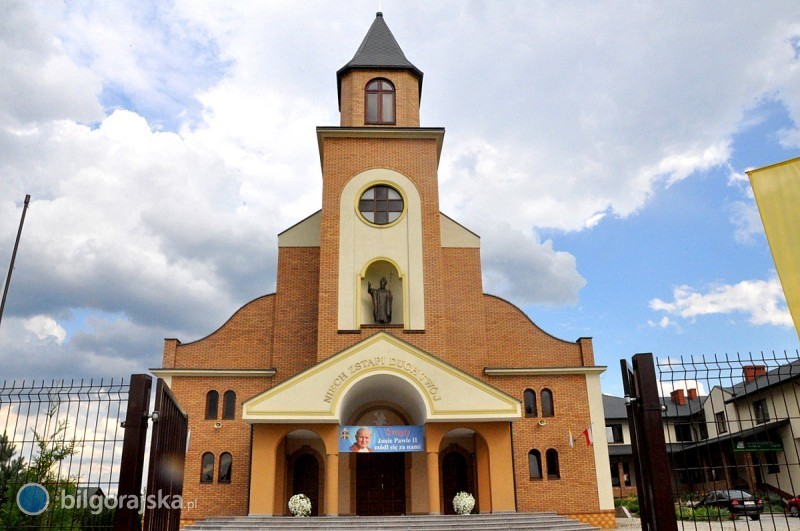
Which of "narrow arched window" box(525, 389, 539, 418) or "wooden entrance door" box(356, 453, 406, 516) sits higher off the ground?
"narrow arched window" box(525, 389, 539, 418)

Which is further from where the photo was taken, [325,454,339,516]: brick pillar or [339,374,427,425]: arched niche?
[339,374,427,425]: arched niche

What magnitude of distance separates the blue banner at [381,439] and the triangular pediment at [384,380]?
2.77ft

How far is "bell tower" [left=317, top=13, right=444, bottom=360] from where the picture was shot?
21141 mm

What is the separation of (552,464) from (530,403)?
6.71 feet

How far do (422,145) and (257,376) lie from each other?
9.89m

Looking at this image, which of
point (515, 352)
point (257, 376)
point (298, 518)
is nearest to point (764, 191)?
point (298, 518)

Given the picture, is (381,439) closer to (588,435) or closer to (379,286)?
(379,286)

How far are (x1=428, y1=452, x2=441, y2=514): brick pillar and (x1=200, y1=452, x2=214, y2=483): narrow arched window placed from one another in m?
7.29

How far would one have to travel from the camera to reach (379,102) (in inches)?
944

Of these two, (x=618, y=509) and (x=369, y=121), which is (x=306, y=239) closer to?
(x=369, y=121)

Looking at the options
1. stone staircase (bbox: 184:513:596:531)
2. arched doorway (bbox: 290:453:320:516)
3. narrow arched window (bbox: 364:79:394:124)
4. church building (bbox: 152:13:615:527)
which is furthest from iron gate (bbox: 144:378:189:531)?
narrow arched window (bbox: 364:79:394:124)

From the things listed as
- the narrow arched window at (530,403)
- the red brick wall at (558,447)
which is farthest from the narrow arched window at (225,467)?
the narrow arched window at (530,403)

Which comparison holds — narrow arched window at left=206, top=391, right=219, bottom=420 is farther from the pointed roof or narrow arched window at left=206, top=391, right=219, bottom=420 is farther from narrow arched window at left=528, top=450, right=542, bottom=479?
the pointed roof

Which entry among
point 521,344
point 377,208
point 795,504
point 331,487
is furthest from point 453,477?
point 795,504
